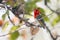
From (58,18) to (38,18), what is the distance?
10 centimetres

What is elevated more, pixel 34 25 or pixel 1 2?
pixel 1 2

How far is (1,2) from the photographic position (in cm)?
67

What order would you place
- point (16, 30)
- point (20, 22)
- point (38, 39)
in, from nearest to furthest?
point (16, 30) < point (20, 22) < point (38, 39)

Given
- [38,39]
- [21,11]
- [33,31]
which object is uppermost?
[21,11]

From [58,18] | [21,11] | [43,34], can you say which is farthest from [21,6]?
[43,34]

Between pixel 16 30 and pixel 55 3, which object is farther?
pixel 55 3

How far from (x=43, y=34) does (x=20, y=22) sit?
8.6 inches

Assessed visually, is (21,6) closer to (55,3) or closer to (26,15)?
(26,15)

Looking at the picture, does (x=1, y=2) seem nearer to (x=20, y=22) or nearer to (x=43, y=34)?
(x=20, y=22)

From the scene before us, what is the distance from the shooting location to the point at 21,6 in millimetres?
586

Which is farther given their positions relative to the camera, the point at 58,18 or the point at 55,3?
the point at 55,3

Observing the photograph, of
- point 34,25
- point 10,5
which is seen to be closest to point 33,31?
point 34,25

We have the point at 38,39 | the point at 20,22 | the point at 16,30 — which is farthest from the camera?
the point at 38,39

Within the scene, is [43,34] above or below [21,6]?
below
